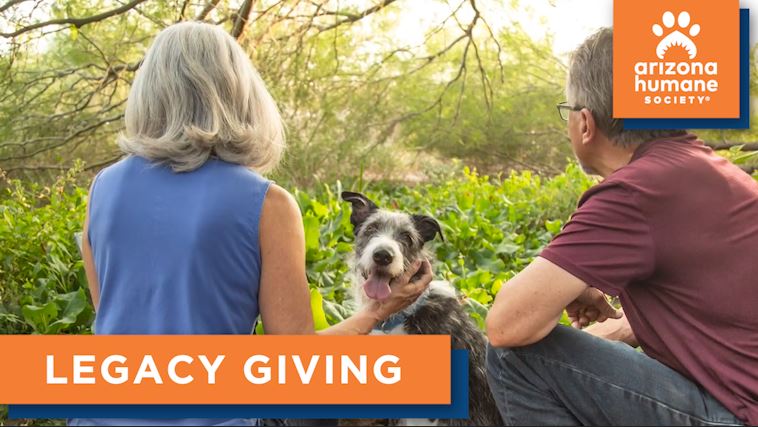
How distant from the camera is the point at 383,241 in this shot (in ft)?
11.3

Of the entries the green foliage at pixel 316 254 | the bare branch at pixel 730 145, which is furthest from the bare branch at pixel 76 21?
the bare branch at pixel 730 145

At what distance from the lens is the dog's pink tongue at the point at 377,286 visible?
128 inches

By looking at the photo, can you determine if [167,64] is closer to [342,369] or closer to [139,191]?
[139,191]

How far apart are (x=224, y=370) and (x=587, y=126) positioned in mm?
1490

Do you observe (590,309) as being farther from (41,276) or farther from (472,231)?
(472,231)

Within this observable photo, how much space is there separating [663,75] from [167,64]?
254 centimetres

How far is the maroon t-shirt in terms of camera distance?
2541 mm

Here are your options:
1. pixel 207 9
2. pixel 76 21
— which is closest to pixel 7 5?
pixel 76 21

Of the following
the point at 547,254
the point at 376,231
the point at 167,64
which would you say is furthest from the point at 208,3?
the point at 547,254

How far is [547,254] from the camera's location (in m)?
2.59

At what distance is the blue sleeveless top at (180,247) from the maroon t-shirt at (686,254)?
96 centimetres

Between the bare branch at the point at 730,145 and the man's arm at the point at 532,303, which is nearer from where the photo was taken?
the man's arm at the point at 532,303

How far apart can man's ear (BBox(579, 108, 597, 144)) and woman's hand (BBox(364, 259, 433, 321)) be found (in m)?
0.84

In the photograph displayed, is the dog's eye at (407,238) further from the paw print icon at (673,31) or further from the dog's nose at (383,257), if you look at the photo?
the paw print icon at (673,31)
